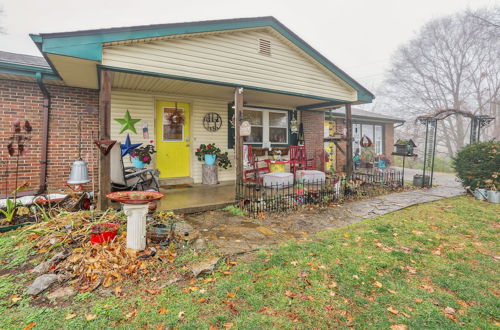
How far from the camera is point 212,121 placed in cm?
776

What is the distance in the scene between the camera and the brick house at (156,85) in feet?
14.3

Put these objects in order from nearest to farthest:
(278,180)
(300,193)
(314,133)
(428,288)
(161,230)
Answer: (428,288) < (161,230) < (300,193) < (278,180) < (314,133)

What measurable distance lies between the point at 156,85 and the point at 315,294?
5.84m

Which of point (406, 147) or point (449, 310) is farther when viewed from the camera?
point (406, 147)

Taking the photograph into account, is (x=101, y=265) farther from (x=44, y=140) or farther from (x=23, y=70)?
(x=23, y=70)

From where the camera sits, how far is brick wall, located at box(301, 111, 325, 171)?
392 inches

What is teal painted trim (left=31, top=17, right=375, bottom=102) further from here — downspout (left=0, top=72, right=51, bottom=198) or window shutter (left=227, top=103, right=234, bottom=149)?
window shutter (left=227, top=103, right=234, bottom=149)

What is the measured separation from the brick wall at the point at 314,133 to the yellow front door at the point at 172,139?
15.5 ft

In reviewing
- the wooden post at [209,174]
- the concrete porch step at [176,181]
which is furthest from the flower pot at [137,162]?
the wooden post at [209,174]

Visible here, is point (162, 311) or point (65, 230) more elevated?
point (65, 230)

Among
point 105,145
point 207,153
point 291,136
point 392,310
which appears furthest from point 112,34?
point 291,136

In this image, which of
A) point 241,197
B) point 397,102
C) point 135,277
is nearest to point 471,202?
point 241,197

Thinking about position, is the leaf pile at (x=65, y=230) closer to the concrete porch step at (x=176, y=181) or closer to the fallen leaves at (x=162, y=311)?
the fallen leaves at (x=162, y=311)


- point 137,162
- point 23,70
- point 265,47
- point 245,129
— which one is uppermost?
point 265,47
